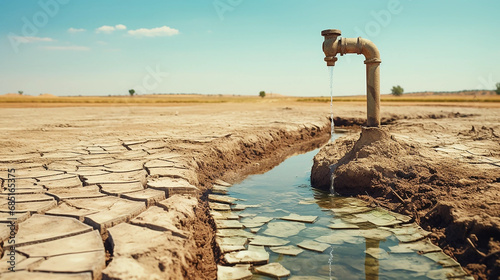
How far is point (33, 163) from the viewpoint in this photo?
16.2 feet

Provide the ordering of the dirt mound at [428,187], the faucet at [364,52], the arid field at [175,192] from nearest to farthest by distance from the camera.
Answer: the arid field at [175,192], the dirt mound at [428,187], the faucet at [364,52]

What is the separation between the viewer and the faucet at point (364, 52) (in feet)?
15.6

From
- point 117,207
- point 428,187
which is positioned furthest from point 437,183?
point 117,207

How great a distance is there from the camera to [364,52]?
4.82 metres

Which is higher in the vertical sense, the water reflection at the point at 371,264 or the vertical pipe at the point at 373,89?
the vertical pipe at the point at 373,89

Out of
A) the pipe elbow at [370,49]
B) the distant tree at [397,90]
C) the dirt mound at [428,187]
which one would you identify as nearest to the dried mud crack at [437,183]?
the dirt mound at [428,187]

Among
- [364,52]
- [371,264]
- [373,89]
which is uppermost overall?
[364,52]

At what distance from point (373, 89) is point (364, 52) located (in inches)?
18.8

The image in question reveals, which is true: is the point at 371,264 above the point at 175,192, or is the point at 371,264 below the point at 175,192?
below

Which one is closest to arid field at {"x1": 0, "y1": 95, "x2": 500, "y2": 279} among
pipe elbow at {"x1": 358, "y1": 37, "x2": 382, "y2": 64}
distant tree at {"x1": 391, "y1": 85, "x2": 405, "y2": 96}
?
pipe elbow at {"x1": 358, "y1": 37, "x2": 382, "y2": 64}

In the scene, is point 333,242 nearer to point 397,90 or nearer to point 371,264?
point 371,264

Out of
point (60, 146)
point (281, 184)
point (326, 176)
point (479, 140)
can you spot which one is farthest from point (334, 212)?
point (60, 146)

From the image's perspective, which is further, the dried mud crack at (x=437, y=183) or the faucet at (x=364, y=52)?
the faucet at (x=364, y=52)

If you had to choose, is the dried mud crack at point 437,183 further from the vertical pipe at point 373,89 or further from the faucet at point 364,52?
the faucet at point 364,52
